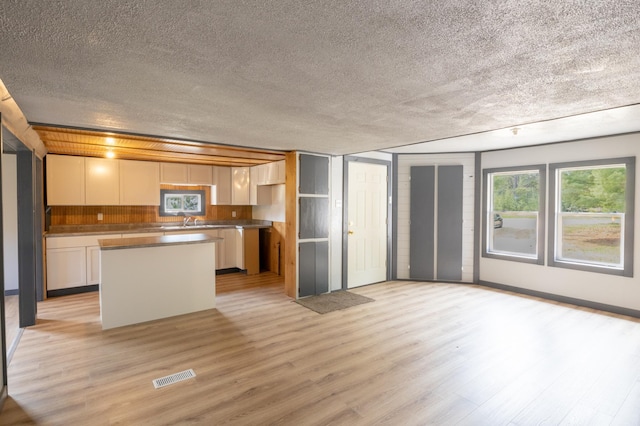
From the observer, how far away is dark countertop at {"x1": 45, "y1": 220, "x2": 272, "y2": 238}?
5.43 m

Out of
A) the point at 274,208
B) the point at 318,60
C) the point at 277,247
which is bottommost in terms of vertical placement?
the point at 277,247

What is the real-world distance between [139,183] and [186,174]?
0.86 m

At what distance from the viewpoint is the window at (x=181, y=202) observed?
671 centimetres

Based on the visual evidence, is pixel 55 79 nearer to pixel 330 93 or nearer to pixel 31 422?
pixel 330 93

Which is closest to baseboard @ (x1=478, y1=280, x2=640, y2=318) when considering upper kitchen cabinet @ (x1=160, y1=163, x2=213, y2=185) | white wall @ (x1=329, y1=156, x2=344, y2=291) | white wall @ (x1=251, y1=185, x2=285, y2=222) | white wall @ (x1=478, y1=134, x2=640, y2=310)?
white wall @ (x1=478, y1=134, x2=640, y2=310)

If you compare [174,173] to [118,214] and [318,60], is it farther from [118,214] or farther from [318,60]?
[318,60]

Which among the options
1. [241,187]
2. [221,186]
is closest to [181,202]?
[221,186]

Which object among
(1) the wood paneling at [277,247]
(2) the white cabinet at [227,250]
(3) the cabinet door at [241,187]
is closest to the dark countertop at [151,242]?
(2) the white cabinet at [227,250]

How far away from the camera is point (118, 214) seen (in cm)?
622

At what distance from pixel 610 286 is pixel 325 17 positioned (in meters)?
5.36

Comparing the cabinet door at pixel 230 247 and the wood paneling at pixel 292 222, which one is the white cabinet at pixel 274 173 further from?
the cabinet door at pixel 230 247

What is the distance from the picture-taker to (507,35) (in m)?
1.57

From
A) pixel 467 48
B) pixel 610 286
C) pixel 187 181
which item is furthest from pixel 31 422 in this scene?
pixel 610 286

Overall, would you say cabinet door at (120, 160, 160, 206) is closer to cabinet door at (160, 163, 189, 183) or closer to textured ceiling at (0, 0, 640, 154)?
cabinet door at (160, 163, 189, 183)
